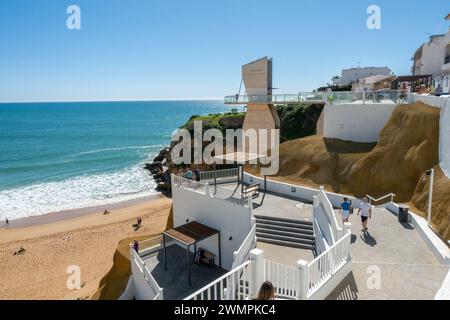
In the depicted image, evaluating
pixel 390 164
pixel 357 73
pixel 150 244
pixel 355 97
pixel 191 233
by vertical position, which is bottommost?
pixel 150 244

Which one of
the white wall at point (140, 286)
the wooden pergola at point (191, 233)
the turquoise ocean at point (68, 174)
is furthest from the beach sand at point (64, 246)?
the wooden pergola at point (191, 233)

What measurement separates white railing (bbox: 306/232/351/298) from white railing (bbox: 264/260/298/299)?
379 millimetres

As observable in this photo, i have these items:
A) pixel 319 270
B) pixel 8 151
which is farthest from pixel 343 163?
pixel 8 151

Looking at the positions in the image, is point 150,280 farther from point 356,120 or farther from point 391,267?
point 356,120

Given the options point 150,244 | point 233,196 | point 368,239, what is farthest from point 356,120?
point 150,244

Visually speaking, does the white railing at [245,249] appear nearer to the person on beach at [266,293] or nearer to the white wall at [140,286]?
the white wall at [140,286]

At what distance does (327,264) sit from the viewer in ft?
25.7

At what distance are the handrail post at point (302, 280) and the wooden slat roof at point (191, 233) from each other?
711 cm

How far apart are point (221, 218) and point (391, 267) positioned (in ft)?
25.9

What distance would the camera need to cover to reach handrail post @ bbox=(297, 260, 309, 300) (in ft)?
22.6
